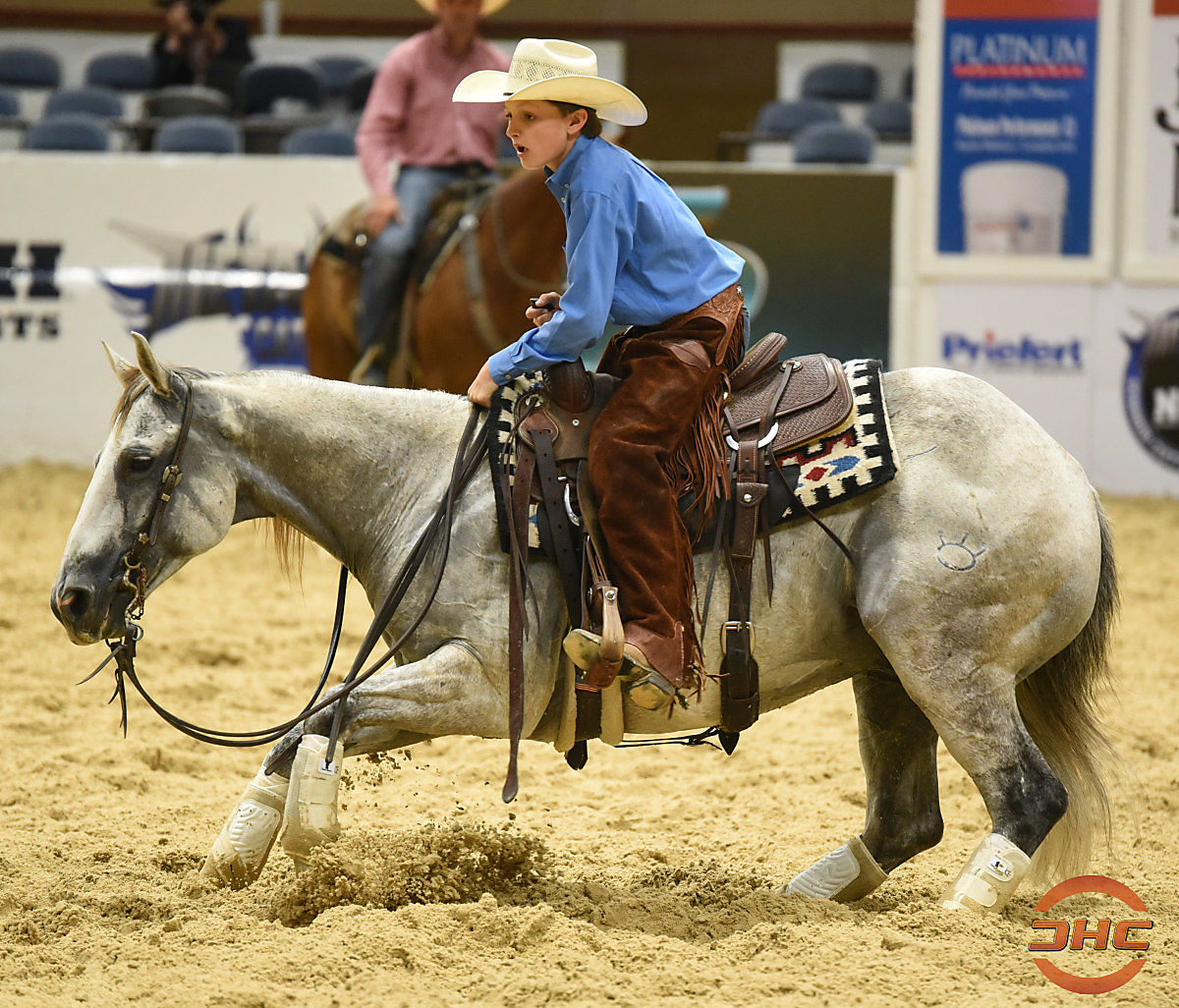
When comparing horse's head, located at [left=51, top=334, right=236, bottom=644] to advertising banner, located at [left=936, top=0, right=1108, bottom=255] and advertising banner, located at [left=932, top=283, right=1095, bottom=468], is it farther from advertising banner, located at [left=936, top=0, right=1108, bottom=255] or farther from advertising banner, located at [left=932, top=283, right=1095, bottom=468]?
advertising banner, located at [left=936, top=0, right=1108, bottom=255]

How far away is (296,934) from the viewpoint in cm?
323

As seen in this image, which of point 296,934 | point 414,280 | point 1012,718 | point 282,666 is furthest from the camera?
point 414,280

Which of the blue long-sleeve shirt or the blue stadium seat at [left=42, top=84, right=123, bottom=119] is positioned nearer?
the blue long-sleeve shirt

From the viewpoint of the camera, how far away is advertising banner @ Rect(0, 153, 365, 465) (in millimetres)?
10391

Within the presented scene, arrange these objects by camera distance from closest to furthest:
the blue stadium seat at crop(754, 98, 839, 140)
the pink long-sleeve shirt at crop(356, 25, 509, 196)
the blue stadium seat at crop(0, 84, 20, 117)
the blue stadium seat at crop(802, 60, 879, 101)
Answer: the pink long-sleeve shirt at crop(356, 25, 509, 196) < the blue stadium seat at crop(0, 84, 20, 117) < the blue stadium seat at crop(754, 98, 839, 140) < the blue stadium seat at crop(802, 60, 879, 101)

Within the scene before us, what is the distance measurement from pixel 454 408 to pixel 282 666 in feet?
9.71

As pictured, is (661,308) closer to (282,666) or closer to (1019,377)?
(282,666)

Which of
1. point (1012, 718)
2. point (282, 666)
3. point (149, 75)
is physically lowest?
point (282, 666)

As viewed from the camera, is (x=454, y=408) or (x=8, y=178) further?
(x=8, y=178)

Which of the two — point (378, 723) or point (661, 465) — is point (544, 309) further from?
point (378, 723)

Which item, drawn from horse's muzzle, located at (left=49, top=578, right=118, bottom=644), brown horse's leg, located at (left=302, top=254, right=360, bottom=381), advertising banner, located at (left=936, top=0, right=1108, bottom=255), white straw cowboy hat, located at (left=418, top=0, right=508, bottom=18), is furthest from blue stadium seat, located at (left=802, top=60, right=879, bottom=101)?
horse's muzzle, located at (left=49, top=578, right=118, bottom=644)

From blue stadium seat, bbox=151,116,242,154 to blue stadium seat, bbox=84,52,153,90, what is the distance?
3.38 m

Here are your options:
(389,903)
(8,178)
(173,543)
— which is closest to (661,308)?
(173,543)

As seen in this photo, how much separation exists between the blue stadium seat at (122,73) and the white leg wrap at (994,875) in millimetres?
13152
